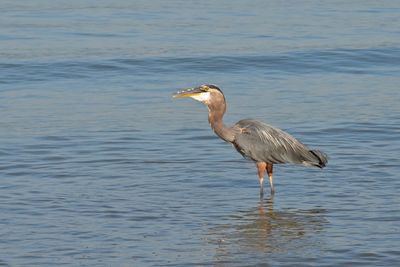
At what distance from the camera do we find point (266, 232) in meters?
9.41

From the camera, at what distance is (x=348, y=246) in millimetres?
8727

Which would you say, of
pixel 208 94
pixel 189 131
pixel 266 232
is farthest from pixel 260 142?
pixel 189 131

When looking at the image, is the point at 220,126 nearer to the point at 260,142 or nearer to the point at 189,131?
the point at 260,142

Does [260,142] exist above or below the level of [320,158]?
above

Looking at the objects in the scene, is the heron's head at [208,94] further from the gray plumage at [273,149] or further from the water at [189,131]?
the water at [189,131]

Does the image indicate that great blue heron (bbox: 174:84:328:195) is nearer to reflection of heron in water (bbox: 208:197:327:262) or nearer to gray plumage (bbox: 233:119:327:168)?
gray plumage (bbox: 233:119:327:168)

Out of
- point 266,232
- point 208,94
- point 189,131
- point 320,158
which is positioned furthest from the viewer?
point 189,131

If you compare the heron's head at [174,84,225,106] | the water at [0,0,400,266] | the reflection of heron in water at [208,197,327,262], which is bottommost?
the reflection of heron in water at [208,197,327,262]

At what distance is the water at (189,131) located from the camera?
8.95m

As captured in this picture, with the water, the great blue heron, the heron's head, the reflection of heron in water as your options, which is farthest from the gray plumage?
the reflection of heron in water

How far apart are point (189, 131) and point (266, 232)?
4.57 m

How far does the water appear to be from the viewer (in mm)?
8945

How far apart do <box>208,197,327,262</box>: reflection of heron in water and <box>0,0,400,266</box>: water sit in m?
0.03

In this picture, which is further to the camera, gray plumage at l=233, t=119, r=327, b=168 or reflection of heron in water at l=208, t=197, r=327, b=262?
gray plumage at l=233, t=119, r=327, b=168
